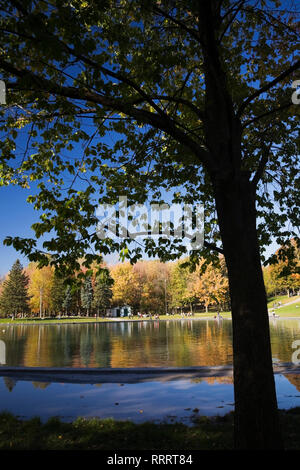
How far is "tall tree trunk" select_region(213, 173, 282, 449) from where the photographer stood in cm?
373

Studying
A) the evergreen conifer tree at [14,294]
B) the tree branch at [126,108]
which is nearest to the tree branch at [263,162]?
the tree branch at [126,108]

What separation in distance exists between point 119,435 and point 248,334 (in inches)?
102

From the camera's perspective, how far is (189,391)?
7.79 metres

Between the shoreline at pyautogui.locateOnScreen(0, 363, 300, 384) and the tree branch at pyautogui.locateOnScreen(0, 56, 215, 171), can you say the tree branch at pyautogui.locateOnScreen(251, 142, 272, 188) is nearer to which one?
the tree branch at pyautogui.locateOnScreen(0, 56, 215, 171)

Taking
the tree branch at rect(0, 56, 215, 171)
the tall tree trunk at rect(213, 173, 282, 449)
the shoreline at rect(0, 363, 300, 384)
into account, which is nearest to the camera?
the tall tree trunk at rect(213, 173, 282, 449)

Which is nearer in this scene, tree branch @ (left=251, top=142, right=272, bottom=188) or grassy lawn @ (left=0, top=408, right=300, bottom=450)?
grassy lawn @ (left=0, top=408, right=300, bottom=450)

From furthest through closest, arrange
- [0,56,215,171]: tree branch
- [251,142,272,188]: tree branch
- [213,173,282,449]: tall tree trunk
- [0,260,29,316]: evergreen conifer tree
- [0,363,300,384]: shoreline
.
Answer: [0,260,29,316]: evergreen conifer tree → [0,363,300,384]: shoreline → [251,142,272,188]: tree branch → [0,56,215,171]: tree branch → [213,173,282,449]: tall tree trunk

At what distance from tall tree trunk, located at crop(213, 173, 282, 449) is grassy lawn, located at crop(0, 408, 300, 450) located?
2.73ft

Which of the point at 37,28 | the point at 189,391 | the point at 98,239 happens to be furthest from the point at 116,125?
the point at 189,391

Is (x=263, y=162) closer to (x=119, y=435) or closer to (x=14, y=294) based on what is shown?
(x=119, y=435)

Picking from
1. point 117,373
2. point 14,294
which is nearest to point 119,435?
point 117,373

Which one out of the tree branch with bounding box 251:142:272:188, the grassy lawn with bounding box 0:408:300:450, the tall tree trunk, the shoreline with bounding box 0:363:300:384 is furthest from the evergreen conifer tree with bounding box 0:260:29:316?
the tall tree trunk

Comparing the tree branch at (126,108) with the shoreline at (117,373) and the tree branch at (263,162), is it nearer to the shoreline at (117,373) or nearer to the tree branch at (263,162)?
the tree branch at (263,162)
